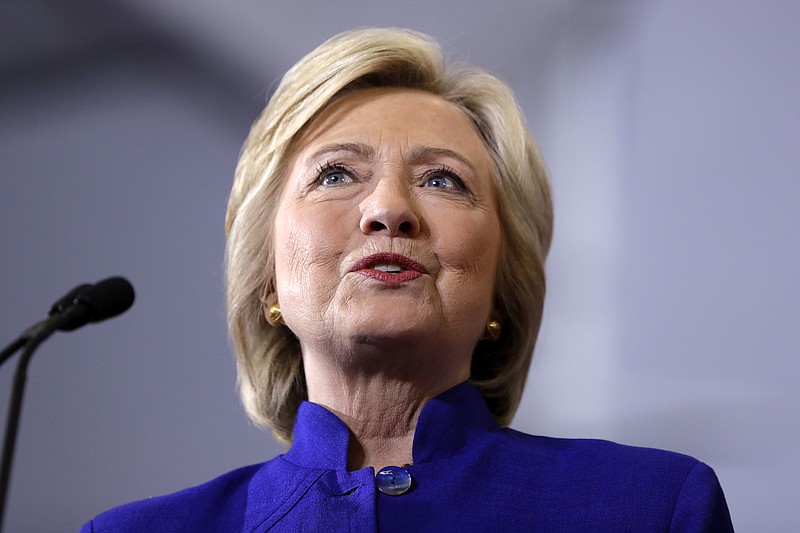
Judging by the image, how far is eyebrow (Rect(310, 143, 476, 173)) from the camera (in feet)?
6.51

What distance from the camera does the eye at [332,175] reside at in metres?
1.98

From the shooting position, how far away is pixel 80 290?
1.34 m

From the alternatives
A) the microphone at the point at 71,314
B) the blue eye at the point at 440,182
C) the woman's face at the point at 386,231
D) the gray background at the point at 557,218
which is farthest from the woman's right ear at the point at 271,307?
the microphone at the point at 71,314

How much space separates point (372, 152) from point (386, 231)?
0.65 feet

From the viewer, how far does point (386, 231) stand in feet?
6.07

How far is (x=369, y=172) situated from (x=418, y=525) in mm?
625

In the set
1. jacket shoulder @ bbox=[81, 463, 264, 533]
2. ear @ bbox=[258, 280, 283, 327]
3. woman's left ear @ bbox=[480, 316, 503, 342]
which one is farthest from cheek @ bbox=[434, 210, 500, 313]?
jacket shoulder @ bbox=[81, 463, 264, 533]

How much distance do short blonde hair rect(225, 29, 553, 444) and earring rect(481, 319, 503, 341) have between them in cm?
4

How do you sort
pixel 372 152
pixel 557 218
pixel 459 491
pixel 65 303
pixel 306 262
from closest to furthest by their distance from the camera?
1. pixel 65 303
2. pixel 459 491
3. pixel 306 262
4. pixel 372 152
5. pixel 557 218

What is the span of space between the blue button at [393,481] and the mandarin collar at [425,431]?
0.18 feet

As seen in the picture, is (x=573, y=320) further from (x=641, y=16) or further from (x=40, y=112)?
(x=40, y=112)

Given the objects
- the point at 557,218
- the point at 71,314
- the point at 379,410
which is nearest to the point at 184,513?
the point at 379,410

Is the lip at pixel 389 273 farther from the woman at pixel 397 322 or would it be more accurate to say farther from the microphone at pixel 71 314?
the microphone at pixel 71 314

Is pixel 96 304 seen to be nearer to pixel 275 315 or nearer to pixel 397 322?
pixel 397 322
